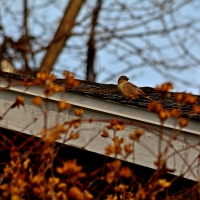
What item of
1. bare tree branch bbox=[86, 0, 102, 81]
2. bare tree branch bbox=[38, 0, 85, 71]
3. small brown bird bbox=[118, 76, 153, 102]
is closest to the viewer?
small brown bird bbox=[118, 76, 153, 102]

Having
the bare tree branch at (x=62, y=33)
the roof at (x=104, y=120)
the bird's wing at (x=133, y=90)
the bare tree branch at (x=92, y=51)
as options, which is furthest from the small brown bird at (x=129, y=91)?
the bare tree branch at (x=92, y=51)

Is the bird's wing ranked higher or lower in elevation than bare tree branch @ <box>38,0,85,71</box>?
lower

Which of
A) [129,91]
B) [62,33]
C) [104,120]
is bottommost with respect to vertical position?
[104,120]

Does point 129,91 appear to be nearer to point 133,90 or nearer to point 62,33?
point 133,90

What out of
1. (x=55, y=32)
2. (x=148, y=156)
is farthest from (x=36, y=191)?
(x=55, y=32)

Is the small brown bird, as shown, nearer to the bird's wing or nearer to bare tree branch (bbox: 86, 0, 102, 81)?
the bird's wing

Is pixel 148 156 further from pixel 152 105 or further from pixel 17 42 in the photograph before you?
pixel 17 42

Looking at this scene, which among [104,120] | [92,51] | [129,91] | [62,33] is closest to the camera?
[104,120]

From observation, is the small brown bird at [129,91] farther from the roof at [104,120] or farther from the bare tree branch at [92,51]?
the bare tree branch at [92,51]

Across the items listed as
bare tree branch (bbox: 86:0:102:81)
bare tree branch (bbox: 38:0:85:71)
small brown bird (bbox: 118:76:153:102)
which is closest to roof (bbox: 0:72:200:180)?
small brown bird (bbox: 118:76:153:102)

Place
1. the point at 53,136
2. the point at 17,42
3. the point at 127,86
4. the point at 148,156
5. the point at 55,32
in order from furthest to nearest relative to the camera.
Result: the point at 55,32 < the point at 17,42 < the point at 127,86 < the point at 148,156 < the point at 53,136

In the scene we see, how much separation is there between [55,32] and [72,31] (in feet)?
1.44

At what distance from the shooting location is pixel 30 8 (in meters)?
16.7

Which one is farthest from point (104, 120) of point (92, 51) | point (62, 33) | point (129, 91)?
point (92, 51)
